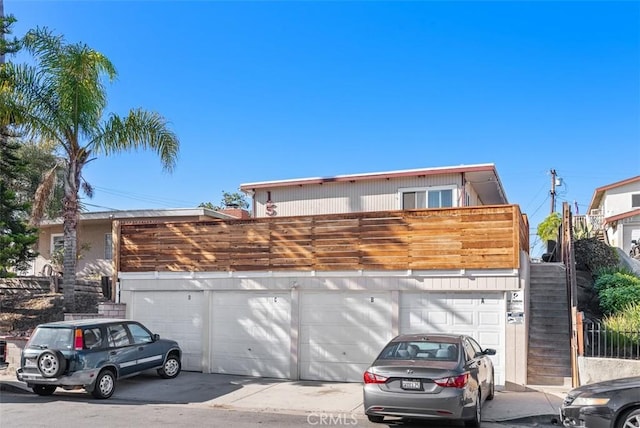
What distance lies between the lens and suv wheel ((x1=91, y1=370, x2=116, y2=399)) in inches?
434

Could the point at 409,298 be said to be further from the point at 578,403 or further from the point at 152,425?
the point at 152,425

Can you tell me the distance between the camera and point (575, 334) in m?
12.0

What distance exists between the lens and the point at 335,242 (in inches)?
539

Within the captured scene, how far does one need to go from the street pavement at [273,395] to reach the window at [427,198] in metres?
6.83

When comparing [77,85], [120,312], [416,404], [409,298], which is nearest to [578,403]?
[416,404]

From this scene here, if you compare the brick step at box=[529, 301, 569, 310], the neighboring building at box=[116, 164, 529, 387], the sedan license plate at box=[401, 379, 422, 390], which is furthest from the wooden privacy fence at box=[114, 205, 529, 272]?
the sedan license plate at box=[401, 379, 422, 390]

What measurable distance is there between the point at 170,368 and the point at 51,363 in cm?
314

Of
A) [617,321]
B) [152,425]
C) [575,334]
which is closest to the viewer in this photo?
[152,425]

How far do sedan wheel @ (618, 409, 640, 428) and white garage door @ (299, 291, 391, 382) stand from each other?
6150 mm

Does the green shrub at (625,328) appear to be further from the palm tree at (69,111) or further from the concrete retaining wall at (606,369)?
the palm tree at (69,111)

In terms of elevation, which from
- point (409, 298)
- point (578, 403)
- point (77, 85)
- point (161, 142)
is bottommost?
point (578, 403)

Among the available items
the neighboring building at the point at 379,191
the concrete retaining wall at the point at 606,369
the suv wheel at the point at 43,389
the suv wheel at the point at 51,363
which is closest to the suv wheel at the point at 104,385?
the suv wheel at the point at 51,363

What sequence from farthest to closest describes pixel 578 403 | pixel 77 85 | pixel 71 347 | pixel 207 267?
pixel 77 85
pixel 207 267
pixel 71 347
pixel 578 403

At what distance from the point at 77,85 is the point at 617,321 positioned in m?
15.2
